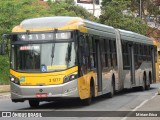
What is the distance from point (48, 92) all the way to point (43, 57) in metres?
1.26

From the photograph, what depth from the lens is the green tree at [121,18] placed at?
55469 mm

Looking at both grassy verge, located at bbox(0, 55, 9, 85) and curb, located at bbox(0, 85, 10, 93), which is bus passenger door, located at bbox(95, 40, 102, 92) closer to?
curb, located at bbox(0, 85, 10, 93)

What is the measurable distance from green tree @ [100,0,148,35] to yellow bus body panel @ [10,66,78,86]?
37.2 metres

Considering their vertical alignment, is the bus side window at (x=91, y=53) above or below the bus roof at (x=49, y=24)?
below

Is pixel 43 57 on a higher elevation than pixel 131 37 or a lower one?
higher

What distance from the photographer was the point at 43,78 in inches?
720

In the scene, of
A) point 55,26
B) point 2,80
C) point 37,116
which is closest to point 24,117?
point 37,116

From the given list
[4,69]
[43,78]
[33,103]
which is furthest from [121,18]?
[43,78]

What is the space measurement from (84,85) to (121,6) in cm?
3969

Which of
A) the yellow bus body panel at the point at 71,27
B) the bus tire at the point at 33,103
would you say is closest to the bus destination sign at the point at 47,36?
the yellow bus body panel at the point at 71,27

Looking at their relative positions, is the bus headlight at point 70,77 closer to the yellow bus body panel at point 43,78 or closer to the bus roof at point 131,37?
the yellow bus body panel at point 43,78

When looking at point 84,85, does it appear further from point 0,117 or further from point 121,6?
point 121,6

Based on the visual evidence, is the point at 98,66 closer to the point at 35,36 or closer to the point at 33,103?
the point at 33,103

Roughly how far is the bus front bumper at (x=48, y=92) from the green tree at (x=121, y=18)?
37.3m
